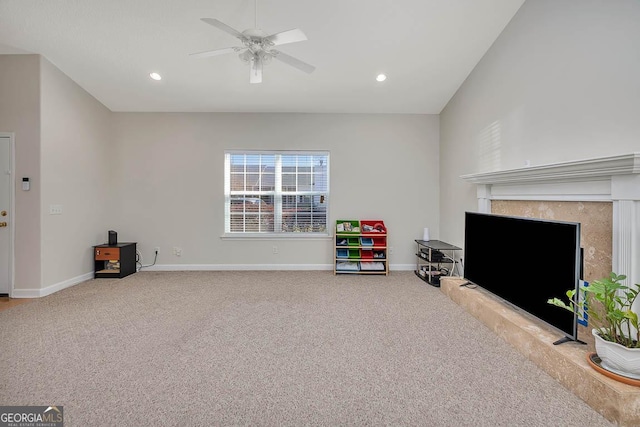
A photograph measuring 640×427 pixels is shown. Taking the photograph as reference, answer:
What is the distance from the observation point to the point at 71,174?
376cm

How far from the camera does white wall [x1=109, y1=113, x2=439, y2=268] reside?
4.55 meters

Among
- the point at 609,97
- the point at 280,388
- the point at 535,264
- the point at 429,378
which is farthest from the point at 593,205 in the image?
the point at 280,388

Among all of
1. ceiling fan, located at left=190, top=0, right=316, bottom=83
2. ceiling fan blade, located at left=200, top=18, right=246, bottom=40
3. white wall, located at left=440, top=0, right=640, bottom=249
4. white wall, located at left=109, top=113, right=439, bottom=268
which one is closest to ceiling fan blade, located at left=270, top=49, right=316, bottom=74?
ceiling fan, located at left=190, top=0, right=316, bottom=83

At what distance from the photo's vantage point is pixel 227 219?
467 centimetres

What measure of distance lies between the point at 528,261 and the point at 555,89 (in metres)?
1.48

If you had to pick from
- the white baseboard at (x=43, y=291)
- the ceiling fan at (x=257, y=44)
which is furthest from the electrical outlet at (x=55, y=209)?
the ceiling fan at (x=257, y=44)

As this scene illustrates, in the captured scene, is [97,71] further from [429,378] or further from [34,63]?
[429,378]

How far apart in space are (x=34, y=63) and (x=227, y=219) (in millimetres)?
2980

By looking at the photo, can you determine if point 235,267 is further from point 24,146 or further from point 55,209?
point 24,146

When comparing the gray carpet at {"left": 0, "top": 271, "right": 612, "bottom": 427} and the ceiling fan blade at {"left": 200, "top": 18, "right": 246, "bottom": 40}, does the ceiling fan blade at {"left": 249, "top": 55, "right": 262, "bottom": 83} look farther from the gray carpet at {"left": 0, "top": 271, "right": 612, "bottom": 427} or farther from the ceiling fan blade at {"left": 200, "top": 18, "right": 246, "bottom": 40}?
the gray carpet at {"left": 0, "top": 271, "right": 612, "bottom": 427}

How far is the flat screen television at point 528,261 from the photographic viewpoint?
1880 mm

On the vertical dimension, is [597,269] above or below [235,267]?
above

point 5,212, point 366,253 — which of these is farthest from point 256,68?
point 5,212

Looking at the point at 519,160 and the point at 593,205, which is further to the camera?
the point at 519,160
